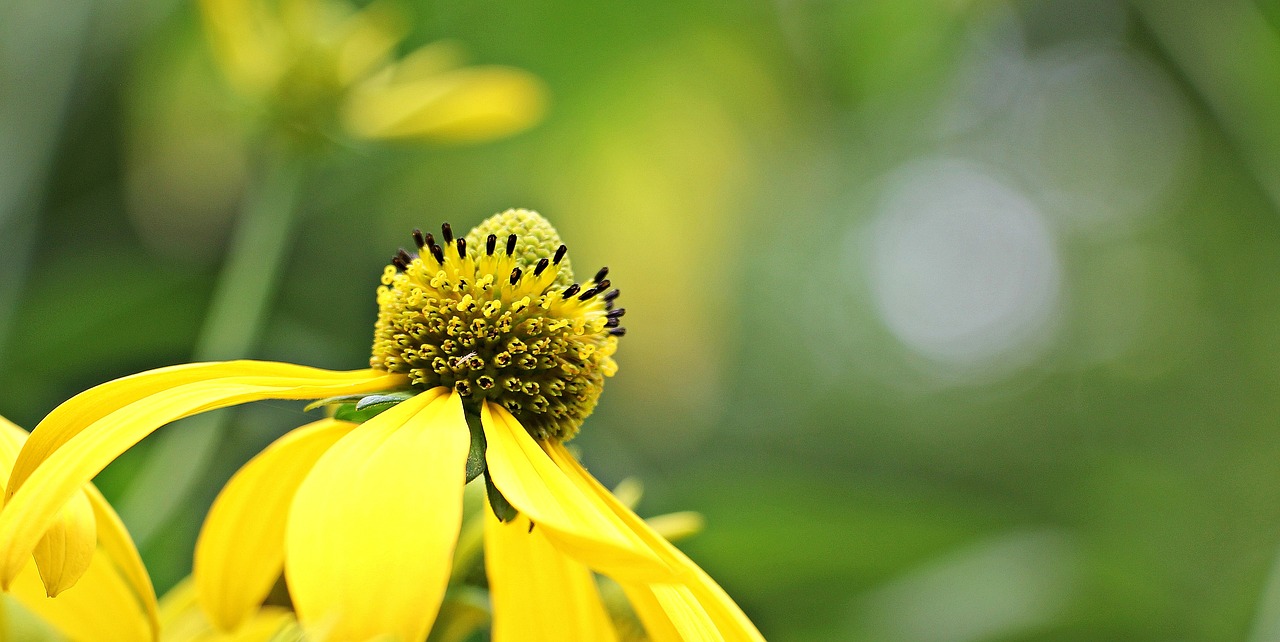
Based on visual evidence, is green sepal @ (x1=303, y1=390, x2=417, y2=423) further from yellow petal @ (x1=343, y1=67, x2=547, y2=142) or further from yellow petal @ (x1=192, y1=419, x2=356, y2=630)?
yellow petal @ (x1=343, y1=67, x2=547, y2=142)

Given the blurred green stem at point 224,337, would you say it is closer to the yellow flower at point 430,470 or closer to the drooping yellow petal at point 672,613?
the yellow flower at point 430,470

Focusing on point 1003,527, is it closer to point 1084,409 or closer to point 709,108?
point 709,108

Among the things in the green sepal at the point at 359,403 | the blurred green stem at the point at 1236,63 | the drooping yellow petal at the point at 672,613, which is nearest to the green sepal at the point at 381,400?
the green sepal at the point at 359,403

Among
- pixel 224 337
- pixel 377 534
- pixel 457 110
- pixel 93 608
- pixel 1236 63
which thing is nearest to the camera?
pixel 377 534

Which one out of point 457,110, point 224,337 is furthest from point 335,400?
point 457,110

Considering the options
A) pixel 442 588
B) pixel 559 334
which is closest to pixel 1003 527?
pixel 559 334

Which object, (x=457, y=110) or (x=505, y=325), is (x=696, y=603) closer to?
(x=505, y=325)
